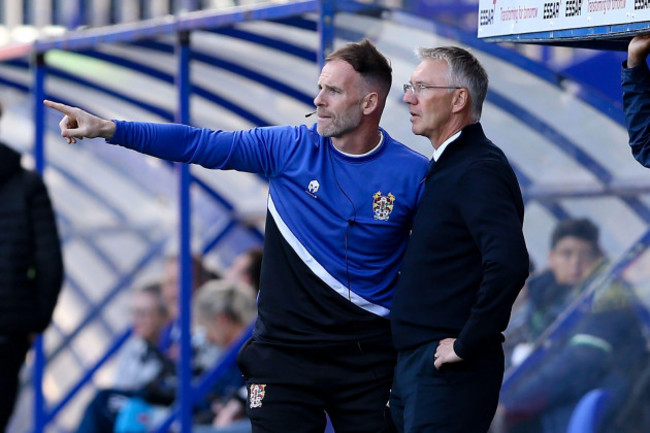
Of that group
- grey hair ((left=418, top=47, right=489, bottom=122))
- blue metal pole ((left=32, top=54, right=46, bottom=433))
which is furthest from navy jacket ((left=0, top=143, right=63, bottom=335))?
grey hair ((left=418, top=47, right=489, bottom=122))

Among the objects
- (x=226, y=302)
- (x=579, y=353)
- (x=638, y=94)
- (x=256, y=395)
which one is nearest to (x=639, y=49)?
(x=638, y=94)

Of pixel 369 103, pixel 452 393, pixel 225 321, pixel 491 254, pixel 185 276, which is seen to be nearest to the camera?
pixel 491 254

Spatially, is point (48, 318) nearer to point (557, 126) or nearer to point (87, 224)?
point (557, 126)

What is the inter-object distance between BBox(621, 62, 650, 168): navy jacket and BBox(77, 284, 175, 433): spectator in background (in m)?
5.01

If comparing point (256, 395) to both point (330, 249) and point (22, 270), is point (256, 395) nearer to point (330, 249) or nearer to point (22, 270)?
point (330, 249)

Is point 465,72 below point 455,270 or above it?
above

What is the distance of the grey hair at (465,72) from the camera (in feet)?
12.8

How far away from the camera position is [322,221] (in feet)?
13.7

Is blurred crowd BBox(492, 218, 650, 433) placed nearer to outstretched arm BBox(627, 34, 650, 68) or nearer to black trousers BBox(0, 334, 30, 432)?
black trousers BBox(0, 334, 30, 432)

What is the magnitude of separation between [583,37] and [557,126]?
2.63 metres

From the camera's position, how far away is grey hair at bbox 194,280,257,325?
7910mm

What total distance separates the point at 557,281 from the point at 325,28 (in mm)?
1777

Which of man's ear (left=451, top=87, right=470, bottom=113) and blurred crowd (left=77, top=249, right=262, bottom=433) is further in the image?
blurred crowd (left=77, top=249, right=262, bottom=433)

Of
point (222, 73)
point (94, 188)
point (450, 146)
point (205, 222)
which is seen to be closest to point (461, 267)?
point (450, 146)
